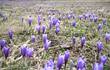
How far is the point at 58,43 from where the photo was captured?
4.11 meters

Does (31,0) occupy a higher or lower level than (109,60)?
higher

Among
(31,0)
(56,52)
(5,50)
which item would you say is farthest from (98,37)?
(31,0)

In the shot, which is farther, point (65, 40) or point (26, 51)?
point (65, 40)

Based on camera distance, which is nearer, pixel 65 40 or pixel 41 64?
pixel 41 64

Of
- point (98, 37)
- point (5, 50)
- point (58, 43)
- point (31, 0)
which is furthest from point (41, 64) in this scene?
point (31, 0)

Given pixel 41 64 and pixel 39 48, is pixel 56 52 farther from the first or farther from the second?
pixel 41 64

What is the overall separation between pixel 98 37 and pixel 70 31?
23.9 inches

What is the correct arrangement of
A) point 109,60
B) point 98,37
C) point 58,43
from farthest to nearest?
point 98,37
point 58,43
point 109,60

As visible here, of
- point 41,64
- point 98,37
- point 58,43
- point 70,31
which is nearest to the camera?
point 41,64

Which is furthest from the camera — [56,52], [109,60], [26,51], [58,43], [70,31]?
[70,31]

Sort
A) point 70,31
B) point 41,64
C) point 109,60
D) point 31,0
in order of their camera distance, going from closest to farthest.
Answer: point 41,64
point 109,60
point 70,31
point 31,0

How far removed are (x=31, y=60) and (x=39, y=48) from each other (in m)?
0.60

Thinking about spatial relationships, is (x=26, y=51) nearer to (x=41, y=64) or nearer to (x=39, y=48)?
(x=41, y=64)

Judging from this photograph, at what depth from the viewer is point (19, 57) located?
325 cm
